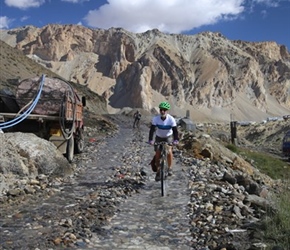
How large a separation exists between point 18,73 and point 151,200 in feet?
186

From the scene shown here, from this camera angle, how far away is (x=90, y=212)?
8.34m

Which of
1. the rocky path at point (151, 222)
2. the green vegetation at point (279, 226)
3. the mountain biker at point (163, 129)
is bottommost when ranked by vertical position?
the rocky path at point (151, 222)

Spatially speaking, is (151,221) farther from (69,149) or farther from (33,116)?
(69,149)

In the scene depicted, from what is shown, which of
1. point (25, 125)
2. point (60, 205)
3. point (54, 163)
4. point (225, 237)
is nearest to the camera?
point (225, 237)

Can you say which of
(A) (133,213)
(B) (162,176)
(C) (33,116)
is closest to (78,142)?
(C) (33,116)

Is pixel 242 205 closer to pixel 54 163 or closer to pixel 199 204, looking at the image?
pixel 199 204

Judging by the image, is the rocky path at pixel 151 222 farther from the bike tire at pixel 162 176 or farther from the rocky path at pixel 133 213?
the bike tire at pixel 162 176

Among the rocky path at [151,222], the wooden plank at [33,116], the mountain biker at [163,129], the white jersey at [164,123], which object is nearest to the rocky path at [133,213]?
the rocky path at [151,222]

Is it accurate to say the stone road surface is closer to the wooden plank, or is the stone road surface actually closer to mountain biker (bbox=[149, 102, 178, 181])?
mountain biker (bbox=[149, 102, 178, 181])

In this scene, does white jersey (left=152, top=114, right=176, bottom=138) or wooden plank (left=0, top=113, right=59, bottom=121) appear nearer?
white jersey (left=152, top=114, right=176, bottom=138)

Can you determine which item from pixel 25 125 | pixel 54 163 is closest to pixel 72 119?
pixel 25 125

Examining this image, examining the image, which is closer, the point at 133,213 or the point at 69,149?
the point at 133,213

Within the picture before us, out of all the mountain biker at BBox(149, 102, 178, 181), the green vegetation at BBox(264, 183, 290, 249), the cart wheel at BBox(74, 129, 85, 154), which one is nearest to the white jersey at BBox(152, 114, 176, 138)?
the mountain biker at BBox(149, 102, 178, 181)

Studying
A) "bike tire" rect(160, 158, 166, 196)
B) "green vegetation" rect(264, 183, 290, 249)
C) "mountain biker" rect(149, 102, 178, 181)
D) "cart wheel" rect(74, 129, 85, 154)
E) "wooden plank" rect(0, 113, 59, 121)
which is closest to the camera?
"green vegetation" rect(264, 183, 290, 249)
